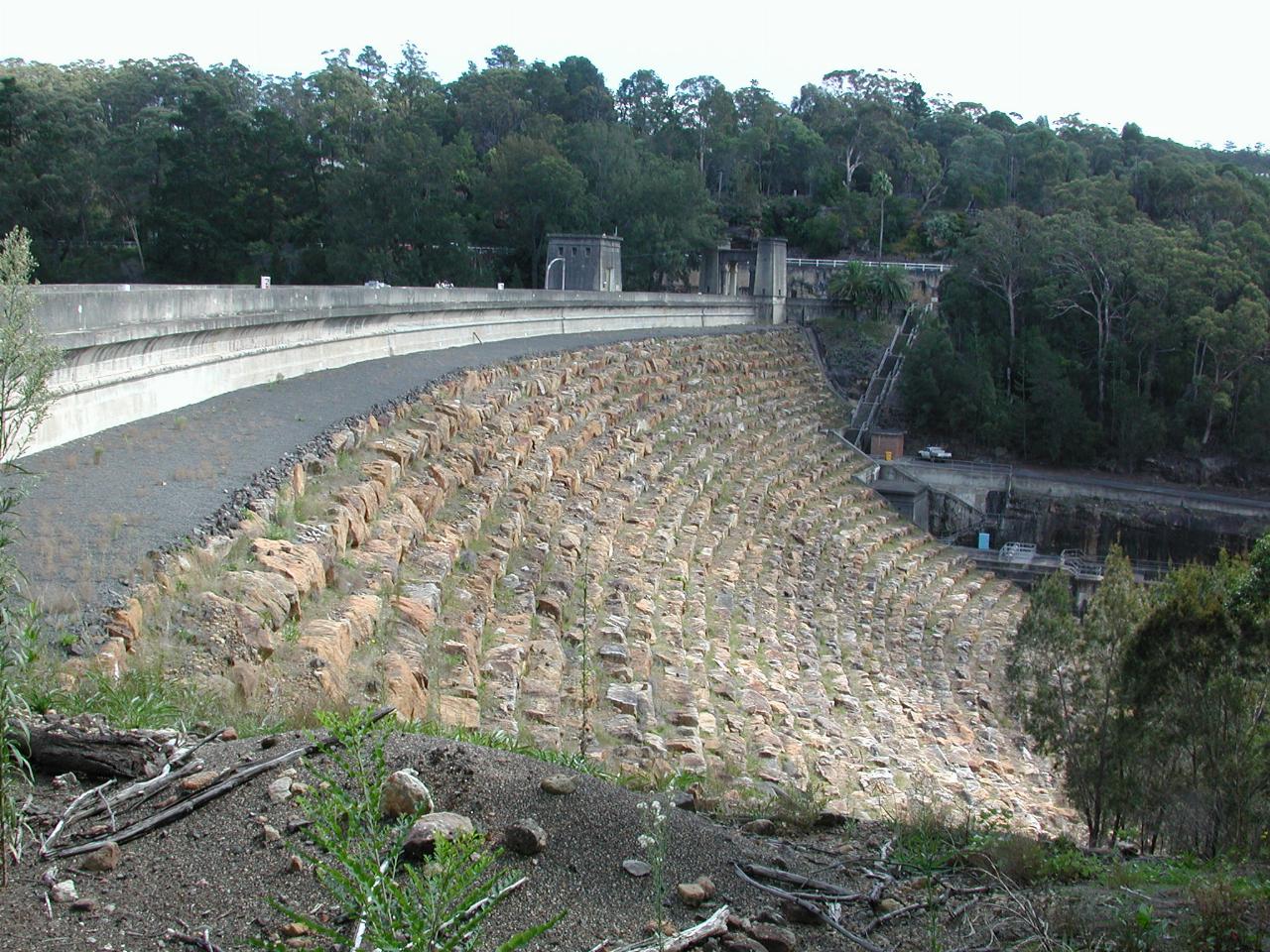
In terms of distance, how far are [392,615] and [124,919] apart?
21.0 ft

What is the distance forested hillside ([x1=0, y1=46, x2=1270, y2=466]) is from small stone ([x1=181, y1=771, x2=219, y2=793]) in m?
34.0

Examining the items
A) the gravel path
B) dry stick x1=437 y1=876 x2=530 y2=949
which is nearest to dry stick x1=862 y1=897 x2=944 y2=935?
dry stick x1=437 y1=876 x2=530 y2=949

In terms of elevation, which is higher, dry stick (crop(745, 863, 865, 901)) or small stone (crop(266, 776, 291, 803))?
small stone (crop(266, 776, 291, 803))

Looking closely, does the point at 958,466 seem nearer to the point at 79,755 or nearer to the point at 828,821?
the point at 828,821

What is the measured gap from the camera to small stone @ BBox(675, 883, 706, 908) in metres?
4.78

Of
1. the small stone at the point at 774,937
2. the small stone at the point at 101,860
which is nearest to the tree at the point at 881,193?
the small stone at the point at 774,937

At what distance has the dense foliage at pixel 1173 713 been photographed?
10.7m

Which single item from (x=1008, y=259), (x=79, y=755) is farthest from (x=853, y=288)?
(x=79, y=755)

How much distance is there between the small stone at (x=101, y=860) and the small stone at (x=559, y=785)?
1.84 metres

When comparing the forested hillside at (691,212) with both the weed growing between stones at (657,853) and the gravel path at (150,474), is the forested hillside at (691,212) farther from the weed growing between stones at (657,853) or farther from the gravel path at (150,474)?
the weed growing between stones at (657,853)

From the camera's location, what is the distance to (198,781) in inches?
206

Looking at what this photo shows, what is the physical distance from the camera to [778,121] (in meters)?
71.3

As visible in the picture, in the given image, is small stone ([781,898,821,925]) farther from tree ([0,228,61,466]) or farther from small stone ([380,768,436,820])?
tree ([0,228,61,466])

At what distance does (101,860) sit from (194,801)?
54 centimetres
